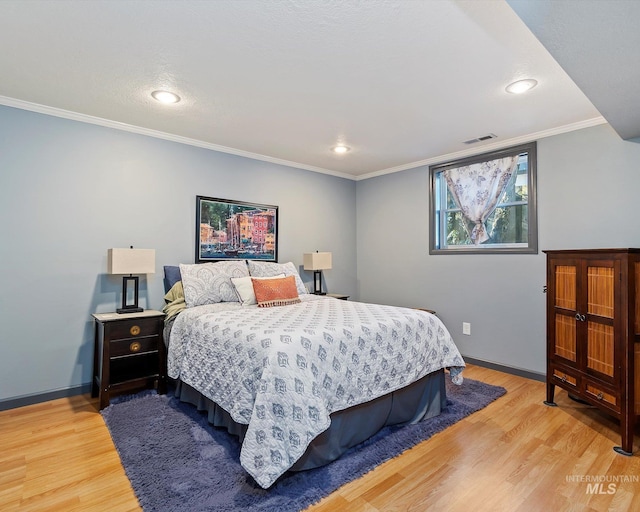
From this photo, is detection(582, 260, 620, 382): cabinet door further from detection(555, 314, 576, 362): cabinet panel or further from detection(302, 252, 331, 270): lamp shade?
detection(302, 252, 331, 270): lamp shade

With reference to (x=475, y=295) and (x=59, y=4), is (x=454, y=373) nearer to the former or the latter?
(x=475, y=295)

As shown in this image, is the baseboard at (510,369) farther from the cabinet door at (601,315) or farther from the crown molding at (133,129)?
the crown molding at (133,129)

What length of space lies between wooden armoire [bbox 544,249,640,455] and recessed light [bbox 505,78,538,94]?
122cm

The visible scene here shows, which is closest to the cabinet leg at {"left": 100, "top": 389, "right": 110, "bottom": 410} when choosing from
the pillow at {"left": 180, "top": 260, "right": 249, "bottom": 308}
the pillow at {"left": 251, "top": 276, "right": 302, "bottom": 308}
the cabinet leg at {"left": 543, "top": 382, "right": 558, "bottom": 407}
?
the pillow at {"left": 180, "top": 260, "right": 249, "bottom": 308}

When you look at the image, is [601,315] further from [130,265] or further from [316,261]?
[130,265]

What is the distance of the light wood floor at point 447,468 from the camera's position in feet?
5.49

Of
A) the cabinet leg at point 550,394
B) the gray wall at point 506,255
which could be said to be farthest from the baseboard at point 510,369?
the cabinet leg at point 550,394

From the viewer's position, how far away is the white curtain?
3.67 m

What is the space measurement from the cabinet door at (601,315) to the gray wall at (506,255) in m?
0.85

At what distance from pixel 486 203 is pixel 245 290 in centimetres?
276

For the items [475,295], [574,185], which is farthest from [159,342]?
[574,185]

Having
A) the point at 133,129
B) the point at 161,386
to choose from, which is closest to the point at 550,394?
the point at 161,386

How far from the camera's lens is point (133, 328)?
284 cm

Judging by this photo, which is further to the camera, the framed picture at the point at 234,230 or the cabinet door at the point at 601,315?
the framed picture at the point at 234,230
